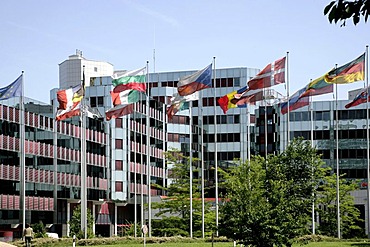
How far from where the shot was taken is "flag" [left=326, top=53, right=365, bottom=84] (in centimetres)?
6069

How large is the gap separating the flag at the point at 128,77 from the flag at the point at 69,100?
5319mm

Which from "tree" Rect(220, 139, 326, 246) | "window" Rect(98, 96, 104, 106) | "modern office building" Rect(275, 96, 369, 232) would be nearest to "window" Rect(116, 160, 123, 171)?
"window" Rect(98, 96, 104, 106)

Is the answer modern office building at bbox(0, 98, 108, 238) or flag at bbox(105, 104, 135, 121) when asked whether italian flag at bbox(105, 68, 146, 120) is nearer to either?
flag at bbox(105, 104, 135, 121)

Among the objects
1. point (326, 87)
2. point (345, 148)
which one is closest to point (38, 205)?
point (326, 87)

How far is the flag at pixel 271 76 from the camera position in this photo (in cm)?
6287

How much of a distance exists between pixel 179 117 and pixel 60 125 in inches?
1732

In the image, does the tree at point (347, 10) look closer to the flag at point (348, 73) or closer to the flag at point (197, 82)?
the flag at point (348, 73)

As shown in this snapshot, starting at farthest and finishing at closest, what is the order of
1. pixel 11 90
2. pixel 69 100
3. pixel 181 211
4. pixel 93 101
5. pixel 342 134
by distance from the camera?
1. pixel 342 134
2. pixel 93 101
3. pixel 181 211
4. pixel 69 100
5. pixel 11 90

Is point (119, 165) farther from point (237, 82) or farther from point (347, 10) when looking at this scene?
point (347, 10)

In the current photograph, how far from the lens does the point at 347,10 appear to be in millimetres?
8867

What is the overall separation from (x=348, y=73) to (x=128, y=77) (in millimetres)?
17457

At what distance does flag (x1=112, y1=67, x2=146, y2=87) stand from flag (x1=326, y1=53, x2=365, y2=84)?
1505cm

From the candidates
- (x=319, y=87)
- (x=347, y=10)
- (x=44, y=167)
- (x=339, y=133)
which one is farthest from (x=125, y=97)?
(x=339, y=133)

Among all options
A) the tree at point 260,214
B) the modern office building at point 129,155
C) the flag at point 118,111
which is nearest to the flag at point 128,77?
the flag at point 118,111
